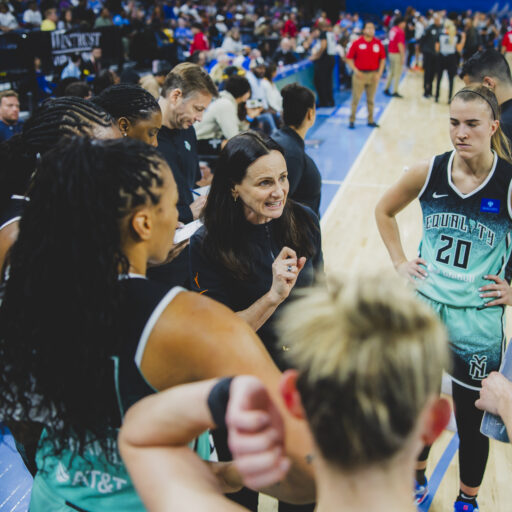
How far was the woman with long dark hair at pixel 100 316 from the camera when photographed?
0.93 m

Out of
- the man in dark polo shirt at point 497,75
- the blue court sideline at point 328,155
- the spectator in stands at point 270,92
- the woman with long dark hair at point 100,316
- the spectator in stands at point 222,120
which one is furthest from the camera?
the spectator in stands at point 270,92

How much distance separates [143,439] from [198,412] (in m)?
0.11

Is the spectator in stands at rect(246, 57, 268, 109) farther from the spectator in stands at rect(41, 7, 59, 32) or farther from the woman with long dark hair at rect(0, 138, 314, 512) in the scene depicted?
the woman with long dark hair at rect(0, 138, 314, 512)

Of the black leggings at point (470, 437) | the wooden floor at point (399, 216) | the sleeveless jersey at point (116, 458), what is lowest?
the wooden floor at point (399, 216)

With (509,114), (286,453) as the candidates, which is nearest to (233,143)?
(286,453)

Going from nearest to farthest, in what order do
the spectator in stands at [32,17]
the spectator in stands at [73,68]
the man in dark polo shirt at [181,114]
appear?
the man in dark polo shirt at [181,114], the spectator in stands at [73,68], the spectator in stands at [32,17]

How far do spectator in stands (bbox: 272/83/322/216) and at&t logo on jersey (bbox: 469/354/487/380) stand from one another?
157cm

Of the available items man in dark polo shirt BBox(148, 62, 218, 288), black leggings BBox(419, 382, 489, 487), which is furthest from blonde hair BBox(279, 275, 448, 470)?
man in dark polo shirt BBox(148, 62, 218, 288)

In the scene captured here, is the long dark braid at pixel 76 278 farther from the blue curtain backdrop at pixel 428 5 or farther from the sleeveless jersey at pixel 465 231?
the blue curtain backdrop at pixel 428 5

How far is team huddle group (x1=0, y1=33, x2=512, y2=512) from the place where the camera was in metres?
0.69

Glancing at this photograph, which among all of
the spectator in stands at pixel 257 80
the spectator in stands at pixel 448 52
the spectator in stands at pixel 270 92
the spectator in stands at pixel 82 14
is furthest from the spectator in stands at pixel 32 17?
the spectator in stands at pixel 448 52

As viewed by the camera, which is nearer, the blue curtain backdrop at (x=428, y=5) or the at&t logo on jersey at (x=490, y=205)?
the at&t logo on jersey at (x=490, y=205)

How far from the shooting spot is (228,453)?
197 centimetres

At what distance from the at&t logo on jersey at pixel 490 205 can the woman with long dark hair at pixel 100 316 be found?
143 cm
